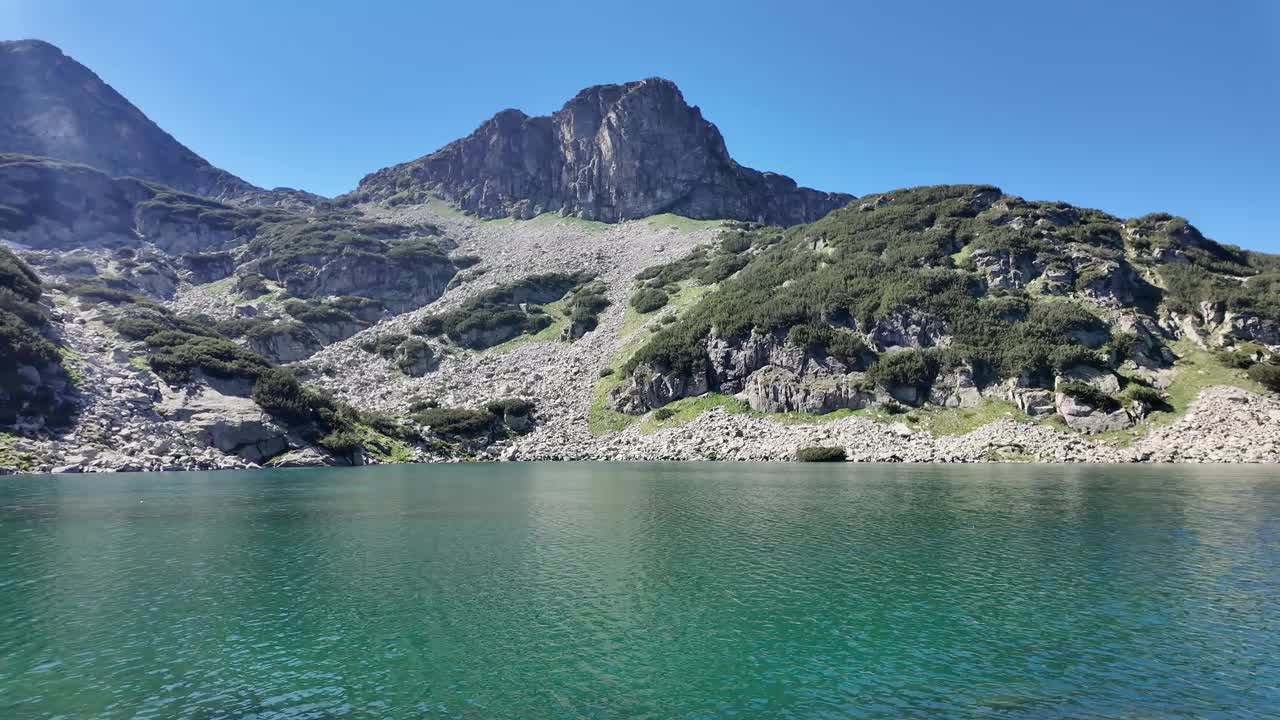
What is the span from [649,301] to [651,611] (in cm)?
12452

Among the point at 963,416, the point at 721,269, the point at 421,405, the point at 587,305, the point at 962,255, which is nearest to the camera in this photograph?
the point at 963,416

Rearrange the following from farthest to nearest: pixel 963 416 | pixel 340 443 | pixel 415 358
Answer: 1. pixel 415 358
2. pixel 340 443
3. pixel 963 416

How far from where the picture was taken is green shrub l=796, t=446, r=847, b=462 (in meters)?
82.1

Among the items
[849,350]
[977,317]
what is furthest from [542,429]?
[977,317]

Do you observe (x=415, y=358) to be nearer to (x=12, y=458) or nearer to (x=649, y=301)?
(x=649, y=301)

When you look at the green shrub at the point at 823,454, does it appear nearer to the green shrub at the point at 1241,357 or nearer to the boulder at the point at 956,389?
the boulder at the point at 956,389

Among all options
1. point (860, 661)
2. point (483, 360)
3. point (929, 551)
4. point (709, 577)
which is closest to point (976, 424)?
point (929, 551)

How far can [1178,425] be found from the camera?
72.1 metres

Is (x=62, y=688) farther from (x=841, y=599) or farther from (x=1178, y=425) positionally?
(x=1178, y=425)

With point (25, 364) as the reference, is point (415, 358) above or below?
above

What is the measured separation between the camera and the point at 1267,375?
73.6 metres

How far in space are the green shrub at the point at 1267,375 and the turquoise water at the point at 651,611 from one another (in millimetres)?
46265

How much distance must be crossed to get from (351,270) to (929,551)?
18118cm

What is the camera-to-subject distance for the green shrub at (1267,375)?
72938mm
